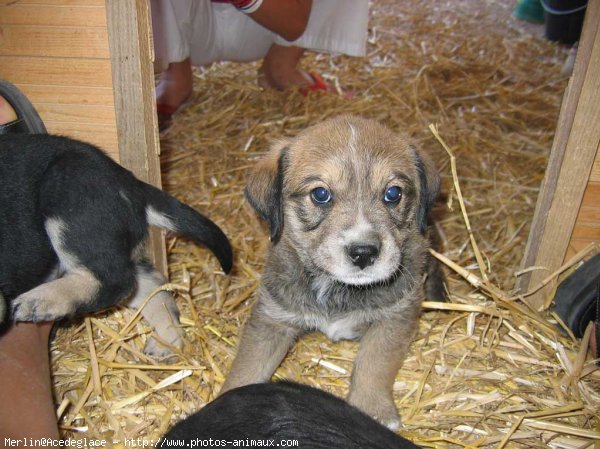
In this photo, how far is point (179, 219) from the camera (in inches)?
127

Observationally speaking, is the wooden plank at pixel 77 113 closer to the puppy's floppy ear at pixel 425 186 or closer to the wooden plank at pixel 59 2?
the wooden plank at pixel 59 2

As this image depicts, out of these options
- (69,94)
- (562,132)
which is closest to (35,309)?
(69,94)

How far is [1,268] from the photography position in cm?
287

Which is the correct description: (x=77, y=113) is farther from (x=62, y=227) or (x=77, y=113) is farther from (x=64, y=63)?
(x=62, y=227)

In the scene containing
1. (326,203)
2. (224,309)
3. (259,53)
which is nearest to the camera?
(326,203)

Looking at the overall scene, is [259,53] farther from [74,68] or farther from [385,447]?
[385,447]

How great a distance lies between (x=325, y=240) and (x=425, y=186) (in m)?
0.71

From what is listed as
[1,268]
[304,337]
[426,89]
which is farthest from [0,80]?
[426,89]

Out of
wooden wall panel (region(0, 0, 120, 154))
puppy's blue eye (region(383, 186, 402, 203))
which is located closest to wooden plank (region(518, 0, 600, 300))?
puppy's blue eye (region(383, 186, 402, 203))

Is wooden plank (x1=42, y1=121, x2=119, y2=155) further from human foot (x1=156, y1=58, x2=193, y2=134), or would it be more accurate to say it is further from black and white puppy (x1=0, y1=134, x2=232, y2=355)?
human foot (x1=156, y1=58, x2=193, y2=134)

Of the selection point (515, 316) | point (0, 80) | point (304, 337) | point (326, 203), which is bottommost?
point (304, 337)

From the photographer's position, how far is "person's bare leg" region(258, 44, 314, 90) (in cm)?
681

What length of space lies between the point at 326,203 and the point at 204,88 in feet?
14.7

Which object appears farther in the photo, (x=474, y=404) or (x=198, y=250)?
(x=198, y=250)
